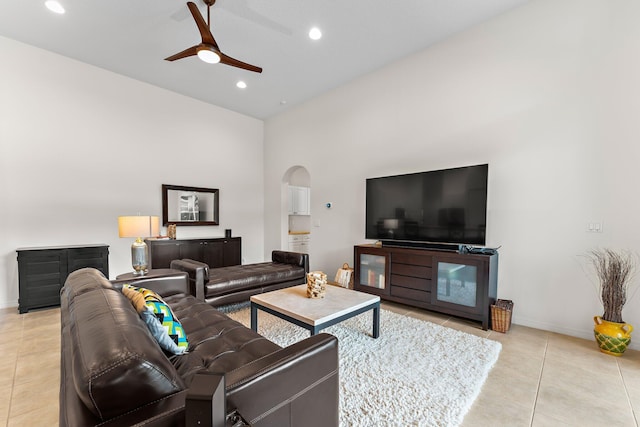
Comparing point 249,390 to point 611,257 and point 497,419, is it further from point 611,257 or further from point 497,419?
point 611,257

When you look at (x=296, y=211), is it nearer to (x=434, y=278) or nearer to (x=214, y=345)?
(x=434, y=278)

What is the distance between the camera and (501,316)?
287 cm

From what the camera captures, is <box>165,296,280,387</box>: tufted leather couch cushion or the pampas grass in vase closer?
<box>165,296,280,387</box>: tufted leather couch cushion

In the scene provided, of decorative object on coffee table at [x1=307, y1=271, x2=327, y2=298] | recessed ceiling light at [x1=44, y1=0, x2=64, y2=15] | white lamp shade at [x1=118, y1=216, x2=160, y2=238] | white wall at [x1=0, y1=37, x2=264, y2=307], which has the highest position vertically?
recessed ceiling light at [x1=44, y1=0, x2=64, y2=15]

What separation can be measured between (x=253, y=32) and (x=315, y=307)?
11.1 feet

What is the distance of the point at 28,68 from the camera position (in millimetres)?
3777

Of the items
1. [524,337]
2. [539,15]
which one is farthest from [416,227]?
[539,15]

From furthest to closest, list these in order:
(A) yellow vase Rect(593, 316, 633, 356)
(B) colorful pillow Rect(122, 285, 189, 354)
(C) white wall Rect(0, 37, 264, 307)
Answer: (C) white wall Rect(0, 37, 264, 307) < (A) yellow vase Rect(593, 316, 633, 356) < (B) colorful pillow Rect(122, 285, 189, 354)

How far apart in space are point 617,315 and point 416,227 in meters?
2.00

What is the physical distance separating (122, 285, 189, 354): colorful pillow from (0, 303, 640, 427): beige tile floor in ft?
2.91

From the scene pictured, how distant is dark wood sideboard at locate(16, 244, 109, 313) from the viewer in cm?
340

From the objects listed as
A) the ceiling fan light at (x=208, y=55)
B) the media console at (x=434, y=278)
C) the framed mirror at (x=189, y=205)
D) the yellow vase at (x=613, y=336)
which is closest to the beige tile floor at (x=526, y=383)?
the yellow vase at (x=613, y=336)

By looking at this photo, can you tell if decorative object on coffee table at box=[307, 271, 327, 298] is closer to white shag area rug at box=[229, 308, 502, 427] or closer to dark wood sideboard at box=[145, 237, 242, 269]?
white shag area rug at box=[229, 308, 502, 427]

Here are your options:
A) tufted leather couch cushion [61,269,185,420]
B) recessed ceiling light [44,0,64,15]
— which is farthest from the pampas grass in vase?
recessed ceiling light [44,0,64,15]
